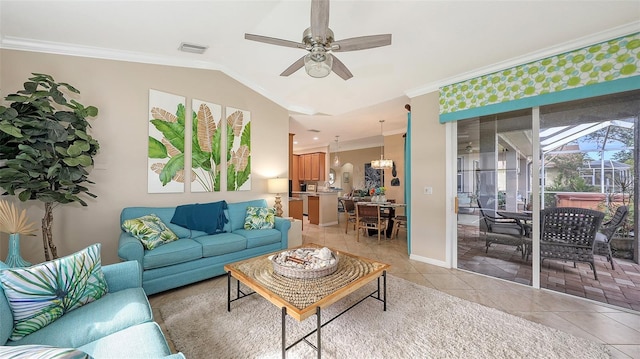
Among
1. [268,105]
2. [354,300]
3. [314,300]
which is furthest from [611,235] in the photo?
[268,105]

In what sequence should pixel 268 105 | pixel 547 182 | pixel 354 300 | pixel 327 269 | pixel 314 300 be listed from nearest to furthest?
pixel 314 300
pixel 327 269
pixel 354 300
pixel 547 182
pixel 268 105

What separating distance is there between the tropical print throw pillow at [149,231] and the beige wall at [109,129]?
21.5 inches

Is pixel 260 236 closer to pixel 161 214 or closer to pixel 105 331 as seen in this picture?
pixel 161 214

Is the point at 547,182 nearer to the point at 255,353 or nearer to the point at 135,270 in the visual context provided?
the point at 255,353

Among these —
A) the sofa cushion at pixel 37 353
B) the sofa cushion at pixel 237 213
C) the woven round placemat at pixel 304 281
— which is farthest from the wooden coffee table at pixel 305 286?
the sofa cushion at pixel 237 213

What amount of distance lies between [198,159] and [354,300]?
288 cm

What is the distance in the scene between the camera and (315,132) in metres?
6.65

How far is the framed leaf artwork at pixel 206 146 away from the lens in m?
3.53

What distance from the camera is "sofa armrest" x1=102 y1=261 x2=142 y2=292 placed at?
1694 millimetres

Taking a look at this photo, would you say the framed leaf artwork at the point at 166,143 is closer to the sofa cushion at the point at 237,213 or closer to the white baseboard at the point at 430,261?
the sofa cushion at the point at 237,213

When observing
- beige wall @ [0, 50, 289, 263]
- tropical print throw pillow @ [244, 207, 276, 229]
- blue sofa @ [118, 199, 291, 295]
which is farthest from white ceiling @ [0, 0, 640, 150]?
tropical print throw pillow @ [244, 207, 276, 229]

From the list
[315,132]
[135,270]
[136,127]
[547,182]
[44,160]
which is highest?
[315,132]

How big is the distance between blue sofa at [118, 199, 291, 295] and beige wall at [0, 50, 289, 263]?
0.29m

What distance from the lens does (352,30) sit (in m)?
2.60
